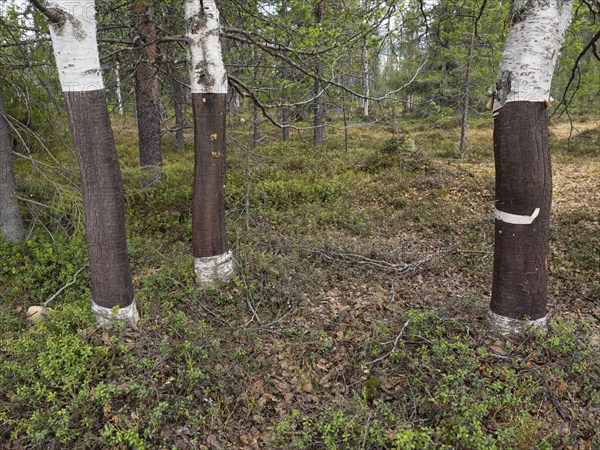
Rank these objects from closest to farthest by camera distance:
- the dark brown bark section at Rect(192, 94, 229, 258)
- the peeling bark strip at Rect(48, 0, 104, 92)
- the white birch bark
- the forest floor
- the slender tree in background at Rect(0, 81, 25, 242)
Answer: the forest floor < the peeling bark strip at Rect(48, 0, 104, 92) < the white birch bark < the dark brown bark section at Rect(192, 94, 229, 258) < the slender tree in background at Rect(0, 81, 25, 242)

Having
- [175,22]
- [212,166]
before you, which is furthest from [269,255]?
[175,22]

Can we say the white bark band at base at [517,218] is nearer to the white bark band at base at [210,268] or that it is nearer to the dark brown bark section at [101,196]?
the white bark band at base at [210,268]

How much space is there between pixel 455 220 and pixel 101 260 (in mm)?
6731

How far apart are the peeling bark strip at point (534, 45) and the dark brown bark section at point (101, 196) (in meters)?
3.72

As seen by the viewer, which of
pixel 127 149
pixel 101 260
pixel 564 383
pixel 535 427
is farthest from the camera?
pixel 127 149

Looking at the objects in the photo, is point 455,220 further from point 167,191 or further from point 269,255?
point 167,191

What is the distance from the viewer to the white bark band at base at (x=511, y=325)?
3572mm

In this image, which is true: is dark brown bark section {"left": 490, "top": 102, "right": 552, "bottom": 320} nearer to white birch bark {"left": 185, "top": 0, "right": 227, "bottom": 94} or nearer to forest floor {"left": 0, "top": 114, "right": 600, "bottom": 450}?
forest floor {"left": 0, "top": 114, "right": 600, "bottom": 450}

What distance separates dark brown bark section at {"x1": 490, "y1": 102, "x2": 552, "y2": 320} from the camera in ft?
10.6

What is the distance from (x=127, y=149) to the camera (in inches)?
562

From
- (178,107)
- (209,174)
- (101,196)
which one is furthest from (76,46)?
(178,107)

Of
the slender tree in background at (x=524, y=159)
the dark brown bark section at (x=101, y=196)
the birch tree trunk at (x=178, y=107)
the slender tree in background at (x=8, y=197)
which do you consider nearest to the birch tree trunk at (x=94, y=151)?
the dark brown bark section at (x=101, y=196)

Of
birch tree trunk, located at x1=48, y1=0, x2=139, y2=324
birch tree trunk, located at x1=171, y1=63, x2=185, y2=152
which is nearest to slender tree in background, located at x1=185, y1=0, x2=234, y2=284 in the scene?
birch tree trunk, located at x1=48, y1=0, x2=139, y2=324

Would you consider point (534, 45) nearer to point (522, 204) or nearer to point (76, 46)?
point (522, 204)
